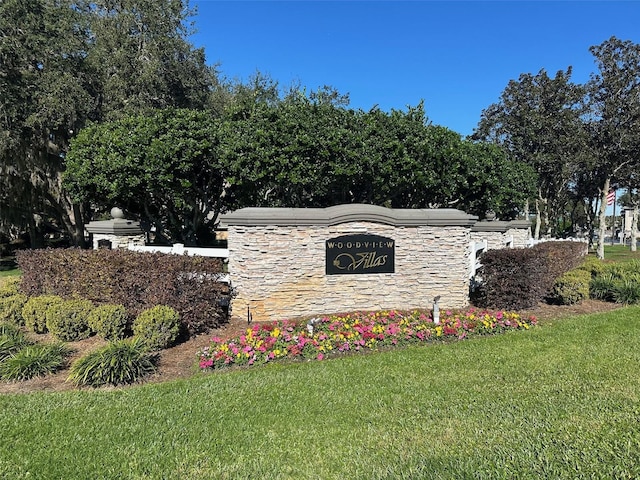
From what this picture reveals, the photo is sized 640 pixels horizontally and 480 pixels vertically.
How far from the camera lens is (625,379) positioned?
419 cm

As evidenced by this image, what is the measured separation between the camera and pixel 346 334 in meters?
5.86

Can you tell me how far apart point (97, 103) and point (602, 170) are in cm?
2327

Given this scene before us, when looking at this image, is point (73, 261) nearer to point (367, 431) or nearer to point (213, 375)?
point (213, 375)

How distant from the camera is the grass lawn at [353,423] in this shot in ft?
9.16

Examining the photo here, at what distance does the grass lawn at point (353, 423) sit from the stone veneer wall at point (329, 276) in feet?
7.62

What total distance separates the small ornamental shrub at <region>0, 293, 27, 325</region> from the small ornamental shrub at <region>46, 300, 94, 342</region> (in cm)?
132

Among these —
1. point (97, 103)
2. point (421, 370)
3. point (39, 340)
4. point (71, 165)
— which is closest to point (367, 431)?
point (421, 370)

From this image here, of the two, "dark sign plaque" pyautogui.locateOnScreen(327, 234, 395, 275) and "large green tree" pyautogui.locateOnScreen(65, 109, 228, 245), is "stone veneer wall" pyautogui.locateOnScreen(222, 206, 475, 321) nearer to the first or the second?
"dark sign plaque" pyautogui.locateOnScreen(327, 234, 395, 275)

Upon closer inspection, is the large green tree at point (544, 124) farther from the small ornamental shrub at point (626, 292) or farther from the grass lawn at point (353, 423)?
the grass lawn at point (353, 423)

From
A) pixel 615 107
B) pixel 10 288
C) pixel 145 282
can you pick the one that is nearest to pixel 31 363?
pixel 145 282

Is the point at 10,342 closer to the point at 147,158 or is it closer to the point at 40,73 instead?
the point at 147,158

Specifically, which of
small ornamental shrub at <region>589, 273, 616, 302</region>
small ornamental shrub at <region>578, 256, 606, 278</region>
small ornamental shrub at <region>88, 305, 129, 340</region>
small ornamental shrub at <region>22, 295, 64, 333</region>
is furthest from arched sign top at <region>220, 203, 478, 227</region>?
small ornamental shrub at <region>578, 256, 606, 278</region>

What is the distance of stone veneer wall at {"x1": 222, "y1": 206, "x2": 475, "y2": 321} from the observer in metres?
7.18

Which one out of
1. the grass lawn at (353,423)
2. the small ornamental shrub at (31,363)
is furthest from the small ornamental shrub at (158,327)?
the grass lawn at (353,423)
